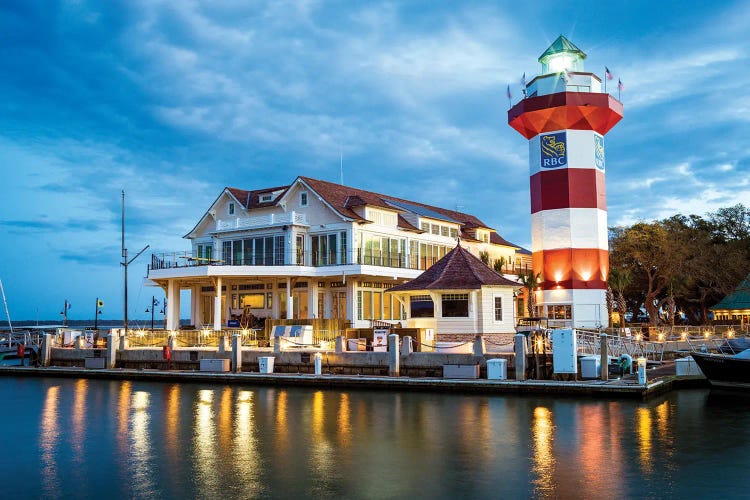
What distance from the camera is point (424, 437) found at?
17.8m

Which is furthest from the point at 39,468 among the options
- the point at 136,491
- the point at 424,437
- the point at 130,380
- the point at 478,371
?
the point at 130,380

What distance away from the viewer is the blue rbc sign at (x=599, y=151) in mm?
47797

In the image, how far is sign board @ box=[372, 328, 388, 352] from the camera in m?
32.8

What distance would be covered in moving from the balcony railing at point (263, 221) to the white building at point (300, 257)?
0.07 m

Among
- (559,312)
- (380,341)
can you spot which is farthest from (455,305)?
(559,312)

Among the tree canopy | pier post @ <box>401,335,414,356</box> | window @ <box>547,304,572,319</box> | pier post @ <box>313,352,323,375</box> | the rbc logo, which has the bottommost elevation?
pier post @ <box>313,352,323,375</box>

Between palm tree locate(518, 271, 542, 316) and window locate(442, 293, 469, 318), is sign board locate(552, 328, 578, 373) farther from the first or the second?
palm tree locate(518, 271, 542, 316)

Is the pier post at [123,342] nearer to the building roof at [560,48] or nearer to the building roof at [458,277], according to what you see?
the building roof at [458,277]

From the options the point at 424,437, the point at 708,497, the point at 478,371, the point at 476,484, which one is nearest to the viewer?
the point at 708,497

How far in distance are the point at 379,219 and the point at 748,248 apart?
3591 centimetres

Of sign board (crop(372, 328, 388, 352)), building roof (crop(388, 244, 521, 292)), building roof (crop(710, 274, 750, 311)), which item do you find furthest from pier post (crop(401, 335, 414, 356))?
building roof (crop(710, 274, 750, 311))

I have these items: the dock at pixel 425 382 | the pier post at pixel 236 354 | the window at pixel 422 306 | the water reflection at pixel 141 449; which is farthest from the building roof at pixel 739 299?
the water reflection at pixel 141 449

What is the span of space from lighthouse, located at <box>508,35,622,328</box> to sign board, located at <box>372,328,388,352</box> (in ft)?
60.0

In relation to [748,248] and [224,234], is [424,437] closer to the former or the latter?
[224,234]
